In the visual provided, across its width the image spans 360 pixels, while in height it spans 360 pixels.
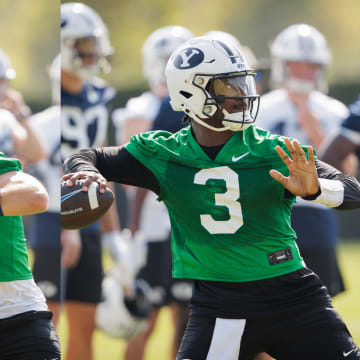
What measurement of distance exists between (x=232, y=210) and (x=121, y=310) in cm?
305

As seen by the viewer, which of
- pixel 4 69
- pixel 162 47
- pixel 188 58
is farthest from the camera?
pixel 162 47

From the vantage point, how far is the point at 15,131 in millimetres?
6480

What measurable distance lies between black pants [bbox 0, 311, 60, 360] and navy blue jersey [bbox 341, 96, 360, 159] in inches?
115

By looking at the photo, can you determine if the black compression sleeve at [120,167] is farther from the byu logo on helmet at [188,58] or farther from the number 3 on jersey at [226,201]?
the byu logo on helmet at [188,58]

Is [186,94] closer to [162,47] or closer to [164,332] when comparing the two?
[162,47]

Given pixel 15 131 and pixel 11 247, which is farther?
pixel 15 131

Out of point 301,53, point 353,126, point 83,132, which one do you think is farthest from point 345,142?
point 83,132

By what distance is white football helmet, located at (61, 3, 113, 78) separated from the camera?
661 cm

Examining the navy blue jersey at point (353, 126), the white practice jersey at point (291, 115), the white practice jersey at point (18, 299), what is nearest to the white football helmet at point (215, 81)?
the white practice jersey at point (18, 299)

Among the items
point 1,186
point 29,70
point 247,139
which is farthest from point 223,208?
point 29,70

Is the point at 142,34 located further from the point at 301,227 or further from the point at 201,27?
the point at 301,227

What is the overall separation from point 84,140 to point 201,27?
593 cm

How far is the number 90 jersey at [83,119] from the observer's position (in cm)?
643

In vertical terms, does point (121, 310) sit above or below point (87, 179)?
below
